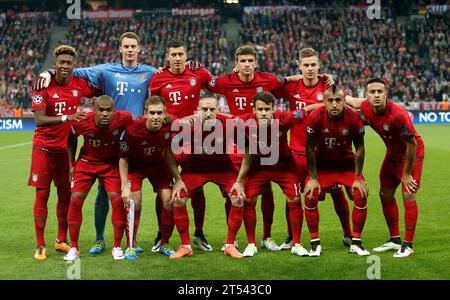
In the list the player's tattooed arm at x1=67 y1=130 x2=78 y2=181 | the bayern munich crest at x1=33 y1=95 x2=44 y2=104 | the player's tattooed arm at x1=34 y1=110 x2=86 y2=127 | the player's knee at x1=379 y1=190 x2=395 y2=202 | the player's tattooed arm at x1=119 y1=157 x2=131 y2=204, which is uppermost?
the bayern munich crest at x1=33 y1=95 x2=44 y2=104

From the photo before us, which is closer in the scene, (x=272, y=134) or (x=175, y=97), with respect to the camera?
(x=272, y=134)

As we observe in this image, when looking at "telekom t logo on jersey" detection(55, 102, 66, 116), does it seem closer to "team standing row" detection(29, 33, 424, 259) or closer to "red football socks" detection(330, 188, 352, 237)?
"team standing row" detection(29, 33, 424, 259)

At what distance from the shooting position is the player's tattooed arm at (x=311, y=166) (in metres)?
7.31

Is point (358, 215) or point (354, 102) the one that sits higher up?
point (354, 102)

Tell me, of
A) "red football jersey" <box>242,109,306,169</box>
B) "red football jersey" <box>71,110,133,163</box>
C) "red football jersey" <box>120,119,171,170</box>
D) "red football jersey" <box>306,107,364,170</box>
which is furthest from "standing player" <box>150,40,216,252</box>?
"red football jersey" <box>306,107,364,170</box>

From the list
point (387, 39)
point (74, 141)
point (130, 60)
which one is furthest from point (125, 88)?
point (387, 39)

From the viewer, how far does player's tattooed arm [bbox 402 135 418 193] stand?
7.13m

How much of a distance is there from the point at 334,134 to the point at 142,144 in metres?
2.07

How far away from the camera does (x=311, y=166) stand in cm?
736

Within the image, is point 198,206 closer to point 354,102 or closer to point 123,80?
point 123,80

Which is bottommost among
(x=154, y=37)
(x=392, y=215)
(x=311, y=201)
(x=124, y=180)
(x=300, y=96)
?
(x=392, y=215)

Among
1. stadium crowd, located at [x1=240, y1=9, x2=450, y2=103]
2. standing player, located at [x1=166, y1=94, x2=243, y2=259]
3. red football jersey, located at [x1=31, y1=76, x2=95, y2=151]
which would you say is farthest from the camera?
stadium crowd, located at [x1=240, y1=9, x2=450, y2=103]

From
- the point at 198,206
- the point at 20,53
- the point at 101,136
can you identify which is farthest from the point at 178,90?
the point at 20,53

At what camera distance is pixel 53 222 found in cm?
972
